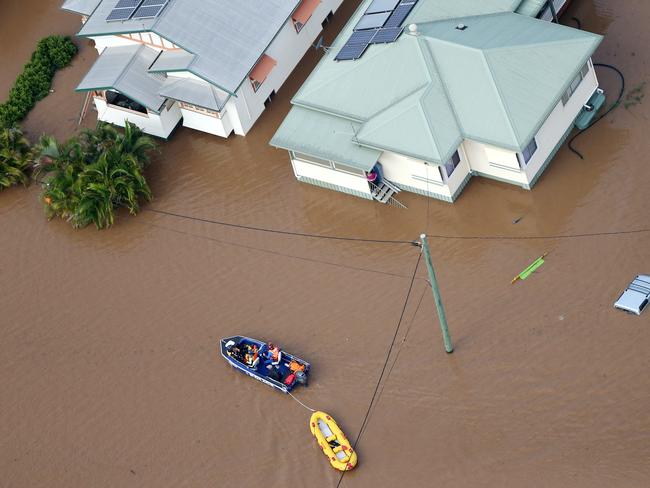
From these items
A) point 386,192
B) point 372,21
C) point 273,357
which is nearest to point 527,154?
point 386,192

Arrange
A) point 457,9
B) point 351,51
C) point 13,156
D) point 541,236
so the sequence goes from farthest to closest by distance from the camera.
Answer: point 13,156
point 457,9
point 351,51
point 541,236

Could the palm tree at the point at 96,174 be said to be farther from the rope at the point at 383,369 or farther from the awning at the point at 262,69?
the rope at the point at 383,369

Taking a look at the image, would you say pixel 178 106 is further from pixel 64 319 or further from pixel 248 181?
pixel 64 319

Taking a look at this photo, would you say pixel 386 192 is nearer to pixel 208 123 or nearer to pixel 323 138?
pixel 323 138

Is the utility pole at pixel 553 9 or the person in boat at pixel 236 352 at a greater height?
the utility pole at pixel 553 9

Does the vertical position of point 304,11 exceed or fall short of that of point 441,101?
it exceeds it

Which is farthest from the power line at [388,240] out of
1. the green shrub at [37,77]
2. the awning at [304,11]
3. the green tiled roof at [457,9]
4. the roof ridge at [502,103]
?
the awning at [304,11]
